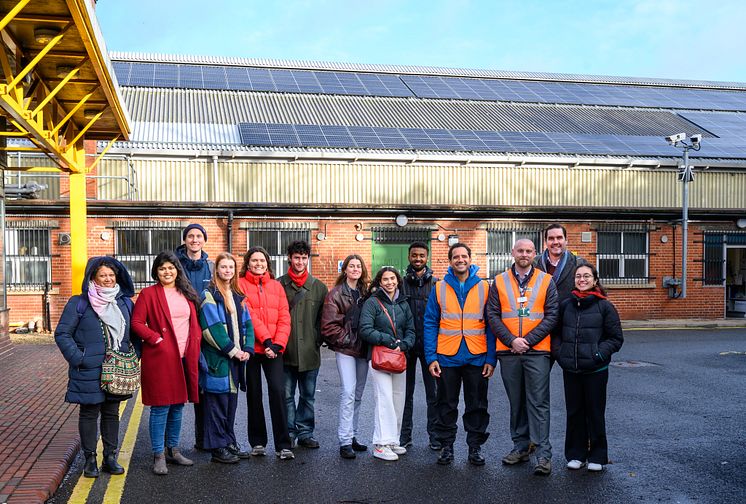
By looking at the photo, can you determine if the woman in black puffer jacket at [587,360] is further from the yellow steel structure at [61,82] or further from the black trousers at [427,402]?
the yellow steel structure at [61,82]

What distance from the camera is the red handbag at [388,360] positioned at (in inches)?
267

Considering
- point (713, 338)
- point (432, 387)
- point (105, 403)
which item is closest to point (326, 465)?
point (432, 387)

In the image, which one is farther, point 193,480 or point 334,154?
point 334,154

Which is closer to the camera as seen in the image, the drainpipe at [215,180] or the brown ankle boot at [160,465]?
the brown ankle boot at [160,465]

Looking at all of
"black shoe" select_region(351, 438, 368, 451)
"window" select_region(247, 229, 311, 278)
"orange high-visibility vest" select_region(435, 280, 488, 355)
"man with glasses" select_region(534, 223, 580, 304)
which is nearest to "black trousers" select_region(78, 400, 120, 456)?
"black shoe" select_region(351, 438, 368, 451)

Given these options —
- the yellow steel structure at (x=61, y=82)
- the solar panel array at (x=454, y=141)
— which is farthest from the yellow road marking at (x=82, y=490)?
the solar panel array at (x=454, y=141)

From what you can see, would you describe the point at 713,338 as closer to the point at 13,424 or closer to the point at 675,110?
the point at 13,424

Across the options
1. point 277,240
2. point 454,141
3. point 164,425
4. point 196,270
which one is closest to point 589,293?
point 196,270

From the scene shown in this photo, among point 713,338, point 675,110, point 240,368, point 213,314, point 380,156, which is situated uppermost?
point 675,110

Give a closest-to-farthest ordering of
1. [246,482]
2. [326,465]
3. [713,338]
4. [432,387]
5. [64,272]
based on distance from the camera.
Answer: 1. [246,482]
2. [326,465]
3. [432,387]
4. [713,338]
5. [64,272]

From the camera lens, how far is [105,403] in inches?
245

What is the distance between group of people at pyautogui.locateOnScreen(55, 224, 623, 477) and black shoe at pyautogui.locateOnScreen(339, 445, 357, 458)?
0.01 metres

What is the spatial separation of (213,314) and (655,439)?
449 cm

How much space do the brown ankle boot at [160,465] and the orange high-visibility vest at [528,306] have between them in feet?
10.1
